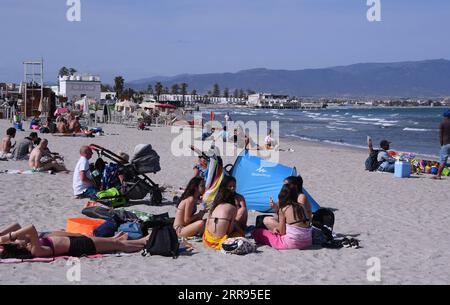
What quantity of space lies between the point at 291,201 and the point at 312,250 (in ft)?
1.86

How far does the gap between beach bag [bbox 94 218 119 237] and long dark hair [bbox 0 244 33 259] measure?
0.85 metres

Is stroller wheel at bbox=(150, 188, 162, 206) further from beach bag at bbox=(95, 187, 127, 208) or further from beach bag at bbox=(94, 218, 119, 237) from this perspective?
beach bag at bbox=(94, 218, 119, 237)

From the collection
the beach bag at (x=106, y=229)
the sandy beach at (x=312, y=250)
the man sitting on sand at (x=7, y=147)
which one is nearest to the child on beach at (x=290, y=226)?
the sandy beach at (x=312, y=250)

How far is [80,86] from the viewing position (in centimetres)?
6750

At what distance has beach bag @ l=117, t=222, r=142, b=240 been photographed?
20.2 feet

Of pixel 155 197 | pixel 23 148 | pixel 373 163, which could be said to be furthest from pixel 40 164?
pixel 373 163

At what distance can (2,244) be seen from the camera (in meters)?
5.39

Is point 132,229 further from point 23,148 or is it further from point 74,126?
point 74,126

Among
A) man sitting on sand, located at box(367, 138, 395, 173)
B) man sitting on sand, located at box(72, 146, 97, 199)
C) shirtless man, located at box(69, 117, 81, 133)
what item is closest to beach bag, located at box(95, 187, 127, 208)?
man sitting on sand, located at box(72, 146, 97, 199)

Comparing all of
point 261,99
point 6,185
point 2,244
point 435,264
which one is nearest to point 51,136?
point 6,185

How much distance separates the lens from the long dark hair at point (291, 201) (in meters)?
6.15

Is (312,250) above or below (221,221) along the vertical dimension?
below

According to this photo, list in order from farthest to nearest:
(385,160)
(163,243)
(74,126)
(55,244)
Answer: (74,126), (385,160), (163,243), (55,244)

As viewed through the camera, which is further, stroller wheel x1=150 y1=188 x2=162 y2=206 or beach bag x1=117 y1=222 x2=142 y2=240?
stroller wheel x1=150 y1=188 x2=162 y2=206
